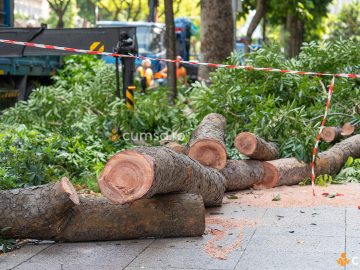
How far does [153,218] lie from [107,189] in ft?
1.72

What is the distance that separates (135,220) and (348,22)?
42647 mm

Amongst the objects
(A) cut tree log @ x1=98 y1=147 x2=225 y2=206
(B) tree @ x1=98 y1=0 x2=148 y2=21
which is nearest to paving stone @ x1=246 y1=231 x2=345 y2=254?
(A) cut tree log @ x1=98 y1=147 x2=225 y2=206

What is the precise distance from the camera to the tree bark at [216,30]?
17.7 metres

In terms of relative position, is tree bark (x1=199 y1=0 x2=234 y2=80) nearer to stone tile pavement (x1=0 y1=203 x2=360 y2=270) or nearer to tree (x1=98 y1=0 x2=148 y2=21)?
stone tile pavement (x1=0 y1=203 x2=360 y2=270)

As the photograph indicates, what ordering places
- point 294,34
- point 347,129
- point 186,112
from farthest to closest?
1. point 294,34
2. point 186,112
3. point 347,129

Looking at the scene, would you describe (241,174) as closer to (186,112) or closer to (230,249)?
(230,249)

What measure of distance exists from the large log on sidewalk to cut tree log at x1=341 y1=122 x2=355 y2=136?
5333mm

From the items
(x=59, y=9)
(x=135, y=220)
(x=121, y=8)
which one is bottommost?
(x=135, y=220)

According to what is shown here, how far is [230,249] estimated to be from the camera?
6863 mm

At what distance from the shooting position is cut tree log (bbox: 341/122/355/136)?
1205cm

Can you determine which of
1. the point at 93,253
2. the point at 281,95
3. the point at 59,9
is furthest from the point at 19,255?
the point at 59,9

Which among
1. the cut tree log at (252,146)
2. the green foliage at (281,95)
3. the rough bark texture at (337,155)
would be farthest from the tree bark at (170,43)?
the cut tree log at (252,146)

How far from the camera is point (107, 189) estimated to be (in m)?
6.95

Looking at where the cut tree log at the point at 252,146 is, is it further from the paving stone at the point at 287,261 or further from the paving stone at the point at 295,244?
the paving stone at the point at 287,261
